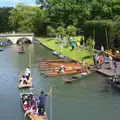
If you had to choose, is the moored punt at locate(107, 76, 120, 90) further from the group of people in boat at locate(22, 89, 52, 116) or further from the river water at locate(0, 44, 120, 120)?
the group of people in boat at locate(22, 89, 52, 116)

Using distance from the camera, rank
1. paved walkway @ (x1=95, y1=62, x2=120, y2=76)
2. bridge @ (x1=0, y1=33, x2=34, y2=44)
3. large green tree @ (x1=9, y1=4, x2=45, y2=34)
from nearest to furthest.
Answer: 1. paved walkway @ (x1=95, y1=62, x2=120, y2=76)
2. bridge @ (x1=0, y1=33, x2=34, y2=44)
3. large green tree @ (x1=9, y1=4, x2=45, y2=34)

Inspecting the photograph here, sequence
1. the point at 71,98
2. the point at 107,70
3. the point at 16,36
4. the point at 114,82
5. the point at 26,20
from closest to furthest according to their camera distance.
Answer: the point at 71,98
the point at 114,82
the point at 107,70
the point at 16,36
the point at 26,20

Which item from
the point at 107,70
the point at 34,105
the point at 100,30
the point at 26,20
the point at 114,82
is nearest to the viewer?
the point at 34,105

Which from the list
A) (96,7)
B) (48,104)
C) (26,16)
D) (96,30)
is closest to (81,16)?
(96,7)

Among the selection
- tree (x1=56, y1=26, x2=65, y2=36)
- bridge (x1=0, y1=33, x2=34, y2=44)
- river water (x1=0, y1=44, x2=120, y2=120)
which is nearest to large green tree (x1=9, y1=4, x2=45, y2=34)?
bridge (x1=0, y1=33, x2=34, y2=44)

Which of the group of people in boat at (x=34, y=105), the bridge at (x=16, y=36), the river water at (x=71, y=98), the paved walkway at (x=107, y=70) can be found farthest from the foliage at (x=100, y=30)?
the bridge at (x=16, y=36)

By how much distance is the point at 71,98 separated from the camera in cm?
3731

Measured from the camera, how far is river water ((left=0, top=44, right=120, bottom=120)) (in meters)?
31.7

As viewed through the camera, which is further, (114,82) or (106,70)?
(106,70)


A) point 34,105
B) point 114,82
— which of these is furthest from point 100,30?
point 34,105

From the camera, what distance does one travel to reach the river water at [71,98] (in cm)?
3170

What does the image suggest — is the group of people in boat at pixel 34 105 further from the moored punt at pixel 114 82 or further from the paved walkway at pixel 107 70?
the paved walkway at pixel 107 70

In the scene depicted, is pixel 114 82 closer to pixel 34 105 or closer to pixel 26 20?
pixel 34 105

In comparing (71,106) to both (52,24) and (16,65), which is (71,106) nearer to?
(16,65)
